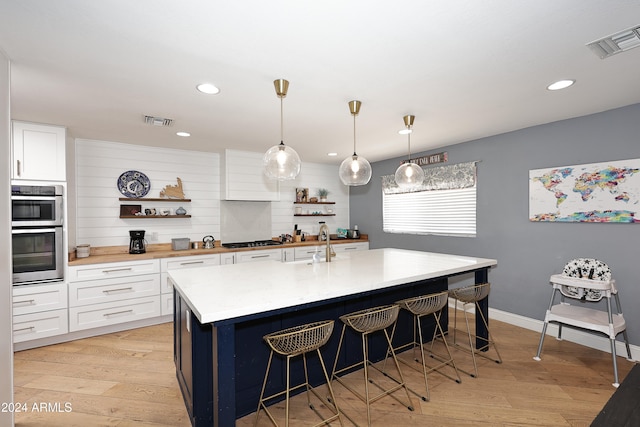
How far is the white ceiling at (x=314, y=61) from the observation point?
1.47 m

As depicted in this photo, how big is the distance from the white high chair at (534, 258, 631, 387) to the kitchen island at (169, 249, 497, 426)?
0.74 metres

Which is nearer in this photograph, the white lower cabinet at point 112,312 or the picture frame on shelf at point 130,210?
the white lower cabinet at point 112,312

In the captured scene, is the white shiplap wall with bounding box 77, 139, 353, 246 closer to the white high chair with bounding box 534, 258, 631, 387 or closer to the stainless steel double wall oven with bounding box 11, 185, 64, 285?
the stainless steel double wall oven with bounding box 11, 185, 64, 285

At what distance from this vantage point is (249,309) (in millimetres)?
1564

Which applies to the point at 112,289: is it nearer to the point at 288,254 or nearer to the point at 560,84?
the point at 288,254

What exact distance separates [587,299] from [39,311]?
17.6 ft

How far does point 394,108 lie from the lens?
9.12 feet

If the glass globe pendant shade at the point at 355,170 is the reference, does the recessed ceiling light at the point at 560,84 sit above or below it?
above

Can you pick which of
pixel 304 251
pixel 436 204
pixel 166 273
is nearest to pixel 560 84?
pixel 436 204

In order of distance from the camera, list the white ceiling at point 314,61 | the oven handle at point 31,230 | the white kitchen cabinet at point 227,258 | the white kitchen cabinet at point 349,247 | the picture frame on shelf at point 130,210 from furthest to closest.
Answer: the white kitchen cabinet at point 349,247, the white kitchen cabinet at point 227,258, the picture frame on shelf at point 130,210, the oven handle at point 31,230, the white ceiling at point 314,61

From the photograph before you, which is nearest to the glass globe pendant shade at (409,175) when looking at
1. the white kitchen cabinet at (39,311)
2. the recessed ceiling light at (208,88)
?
the recessed ceiling light at (208,88)

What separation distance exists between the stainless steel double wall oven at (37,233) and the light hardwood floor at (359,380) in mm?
794

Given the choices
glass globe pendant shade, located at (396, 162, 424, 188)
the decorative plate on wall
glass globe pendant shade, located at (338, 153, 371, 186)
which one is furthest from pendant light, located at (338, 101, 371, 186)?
the decorative plate on wall

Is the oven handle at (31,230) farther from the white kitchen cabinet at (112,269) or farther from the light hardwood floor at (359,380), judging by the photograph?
the light hardwood floor at (359,380)
